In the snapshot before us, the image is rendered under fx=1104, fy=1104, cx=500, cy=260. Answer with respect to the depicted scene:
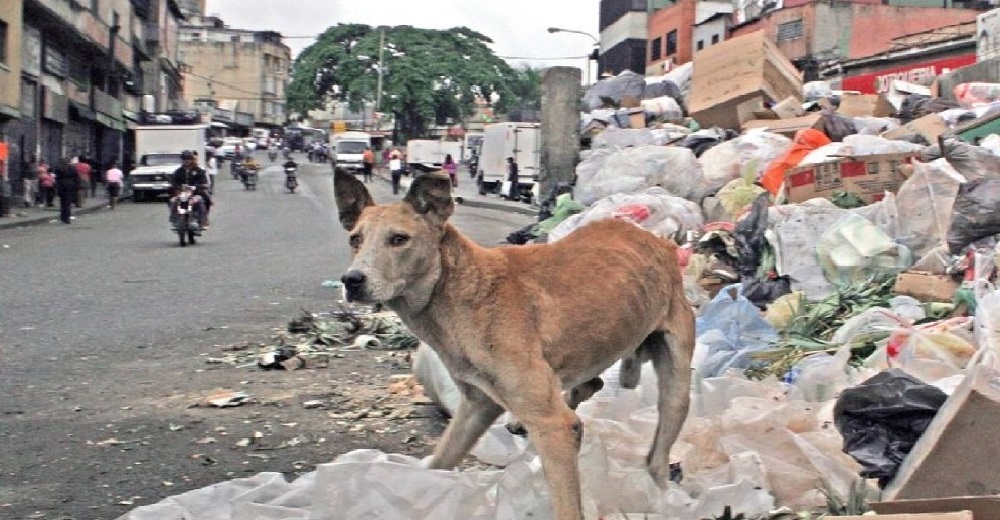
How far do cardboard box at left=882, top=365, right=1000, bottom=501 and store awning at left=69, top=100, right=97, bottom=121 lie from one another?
34.0 m

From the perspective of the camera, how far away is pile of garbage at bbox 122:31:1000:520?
3.72 metres

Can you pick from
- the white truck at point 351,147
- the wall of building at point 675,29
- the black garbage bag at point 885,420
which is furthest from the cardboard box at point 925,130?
the white truck at point 351,147

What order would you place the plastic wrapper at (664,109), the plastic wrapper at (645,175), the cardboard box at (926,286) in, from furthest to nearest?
the plastic wrapper at (664,109)
the plastic wrapper at (645,175)
the cardboard box at (926,286)

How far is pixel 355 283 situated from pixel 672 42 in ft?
155

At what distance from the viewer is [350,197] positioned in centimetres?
364

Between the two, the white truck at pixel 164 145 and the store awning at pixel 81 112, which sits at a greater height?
the store awning at pixel 81 112

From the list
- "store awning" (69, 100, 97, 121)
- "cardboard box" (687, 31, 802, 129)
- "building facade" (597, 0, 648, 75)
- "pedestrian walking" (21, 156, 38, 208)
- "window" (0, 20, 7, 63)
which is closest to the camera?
"cardboard box" (687, 31, 802, 129)

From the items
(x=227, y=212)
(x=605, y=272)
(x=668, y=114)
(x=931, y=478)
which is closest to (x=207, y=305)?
(x=605, y=272)

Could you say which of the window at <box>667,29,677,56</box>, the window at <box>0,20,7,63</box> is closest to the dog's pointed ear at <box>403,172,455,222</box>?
the window at <box>0,20,7,63</box>

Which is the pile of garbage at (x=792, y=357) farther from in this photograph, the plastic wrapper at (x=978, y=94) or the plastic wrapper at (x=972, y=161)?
the plastic wrapper at (x=978, y=94)

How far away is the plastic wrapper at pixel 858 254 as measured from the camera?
7551 mm

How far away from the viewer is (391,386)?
20.7 feet

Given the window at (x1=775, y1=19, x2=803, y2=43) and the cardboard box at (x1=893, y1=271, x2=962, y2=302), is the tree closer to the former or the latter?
the window at (x1=775, y1=19, x2=803, y2=43)

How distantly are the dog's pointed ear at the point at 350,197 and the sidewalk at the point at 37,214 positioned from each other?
19093 mm
